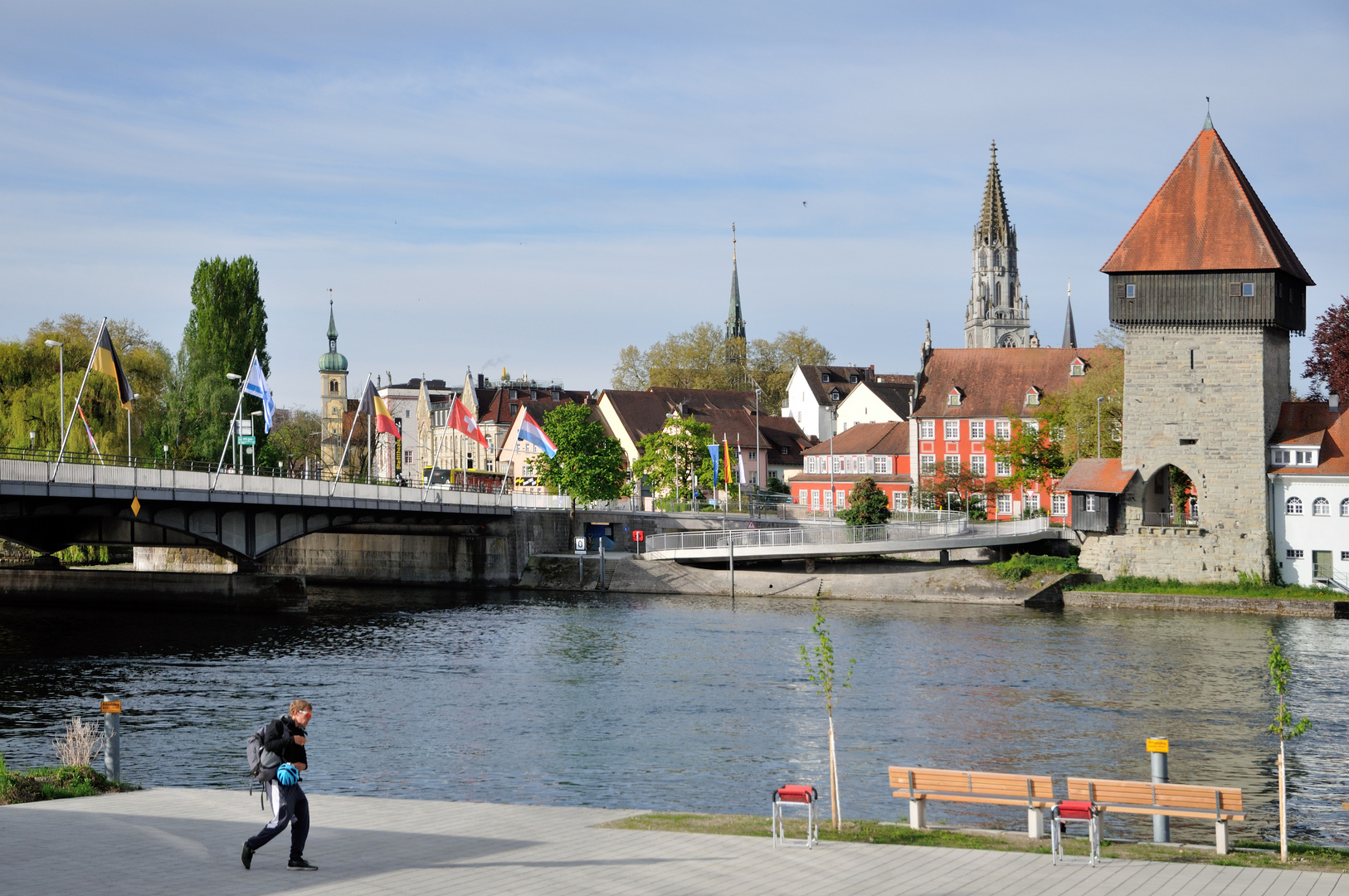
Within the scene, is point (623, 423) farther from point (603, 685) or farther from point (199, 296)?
point (603, 685)

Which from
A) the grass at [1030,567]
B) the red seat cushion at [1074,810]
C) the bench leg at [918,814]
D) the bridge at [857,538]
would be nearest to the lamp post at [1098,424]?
the bridge at [857,538]

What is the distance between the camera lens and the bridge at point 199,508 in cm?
5294

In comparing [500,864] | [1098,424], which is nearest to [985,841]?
[500,864]

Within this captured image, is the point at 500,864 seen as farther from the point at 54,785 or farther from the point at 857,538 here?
the point at 857,538

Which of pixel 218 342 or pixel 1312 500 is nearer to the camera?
pixel 1312 500

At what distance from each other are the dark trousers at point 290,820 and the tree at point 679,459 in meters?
83.3

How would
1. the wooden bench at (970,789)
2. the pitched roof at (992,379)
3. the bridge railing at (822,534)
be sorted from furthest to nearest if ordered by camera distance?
the pitched roof at (992,379) → the bridge railing at (822,534) → the wooden bench at (970,789)

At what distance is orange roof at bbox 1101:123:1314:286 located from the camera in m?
66.9

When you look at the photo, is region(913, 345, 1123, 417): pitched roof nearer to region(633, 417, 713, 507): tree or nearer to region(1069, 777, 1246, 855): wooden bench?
region(633, 417, 713, 507): tree

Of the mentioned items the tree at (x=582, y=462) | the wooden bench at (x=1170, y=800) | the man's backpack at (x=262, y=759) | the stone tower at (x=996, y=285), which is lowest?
the wooden bench at (x=1170, y=800)

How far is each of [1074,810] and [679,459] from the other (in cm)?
8315

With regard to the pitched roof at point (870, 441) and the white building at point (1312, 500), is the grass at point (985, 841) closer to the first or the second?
the white building at point (1312, 500)

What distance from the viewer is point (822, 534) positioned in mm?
72562

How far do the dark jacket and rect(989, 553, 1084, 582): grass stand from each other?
182 ft
